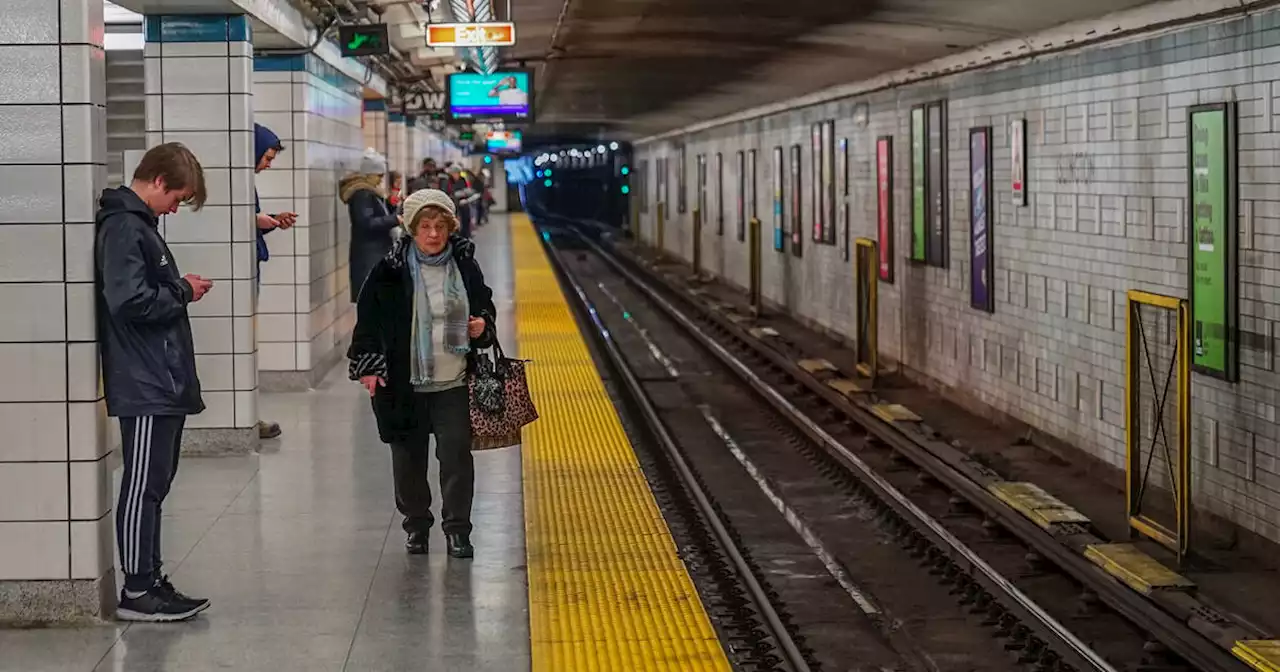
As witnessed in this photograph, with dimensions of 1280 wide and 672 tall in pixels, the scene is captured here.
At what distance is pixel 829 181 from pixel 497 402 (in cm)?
1335

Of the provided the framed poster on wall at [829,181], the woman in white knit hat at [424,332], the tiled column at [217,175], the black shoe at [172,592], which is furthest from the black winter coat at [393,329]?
the framed poster on wall at [829,181]

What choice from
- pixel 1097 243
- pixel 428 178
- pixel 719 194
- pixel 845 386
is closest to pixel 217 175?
pixel 1097 243

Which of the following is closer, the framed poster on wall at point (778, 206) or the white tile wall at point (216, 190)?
the white tile wall at point (216, 190)

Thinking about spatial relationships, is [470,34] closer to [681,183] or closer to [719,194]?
[719,194]

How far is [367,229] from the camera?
1270cm

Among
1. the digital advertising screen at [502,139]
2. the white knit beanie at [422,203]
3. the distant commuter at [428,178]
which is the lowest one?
the white knit beanie at [422,203]

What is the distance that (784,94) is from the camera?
21.5 metres

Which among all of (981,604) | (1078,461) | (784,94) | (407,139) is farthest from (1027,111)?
(407,139)

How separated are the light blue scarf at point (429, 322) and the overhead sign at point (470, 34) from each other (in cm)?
610

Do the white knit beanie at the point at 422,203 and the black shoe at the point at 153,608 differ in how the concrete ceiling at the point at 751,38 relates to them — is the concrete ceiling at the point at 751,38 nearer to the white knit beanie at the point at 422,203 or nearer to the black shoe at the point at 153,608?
the white knit beanie at the point at 422,203

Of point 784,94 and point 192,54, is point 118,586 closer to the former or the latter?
point 192,54

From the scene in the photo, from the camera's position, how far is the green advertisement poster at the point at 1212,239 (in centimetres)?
875

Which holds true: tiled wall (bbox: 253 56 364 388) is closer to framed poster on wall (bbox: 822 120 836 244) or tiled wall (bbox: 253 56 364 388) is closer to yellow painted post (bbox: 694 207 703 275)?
framed poster on wall (bbox: 822 120 836 244)

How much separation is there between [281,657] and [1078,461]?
22.0 feet
